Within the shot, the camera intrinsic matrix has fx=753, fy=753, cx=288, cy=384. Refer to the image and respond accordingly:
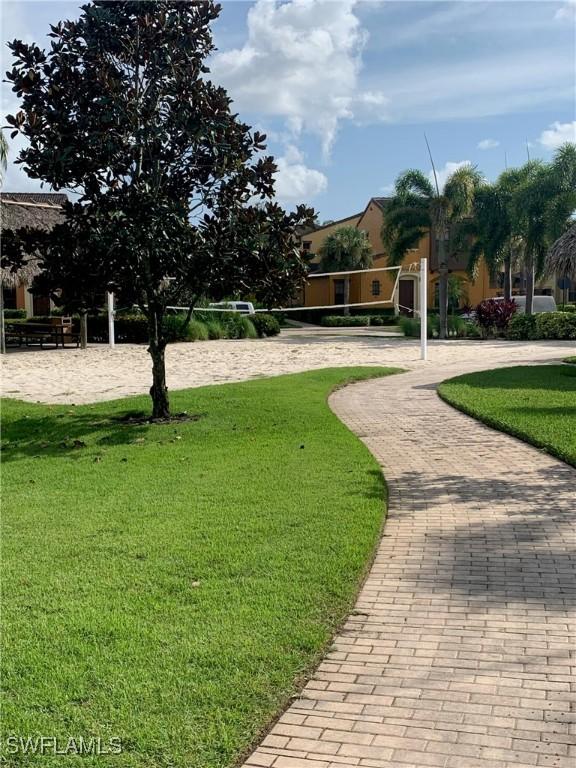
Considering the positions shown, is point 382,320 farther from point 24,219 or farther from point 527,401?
point 527,401

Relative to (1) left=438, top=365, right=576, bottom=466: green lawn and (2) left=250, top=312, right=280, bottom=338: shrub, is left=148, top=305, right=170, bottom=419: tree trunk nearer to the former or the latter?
(1) left=438, top=365, right=576, bottom=466: green lawn

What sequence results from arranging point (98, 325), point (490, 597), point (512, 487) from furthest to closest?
point (98, 325), point (512, 487), point (490, 597)

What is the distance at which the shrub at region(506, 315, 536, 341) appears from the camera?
1205 inches

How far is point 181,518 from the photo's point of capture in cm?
624

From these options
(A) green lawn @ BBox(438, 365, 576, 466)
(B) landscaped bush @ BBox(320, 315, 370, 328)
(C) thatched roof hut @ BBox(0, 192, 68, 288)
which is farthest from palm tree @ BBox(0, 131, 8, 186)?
(B) landscaped bush @ BBox(320, 315, 370, 328)

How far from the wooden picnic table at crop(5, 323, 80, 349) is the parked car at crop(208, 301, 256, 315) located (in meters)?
7.12

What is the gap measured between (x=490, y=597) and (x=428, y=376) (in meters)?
13.0

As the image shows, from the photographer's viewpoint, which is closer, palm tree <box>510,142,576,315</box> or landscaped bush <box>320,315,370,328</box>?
palm tree <box>510,142,576,315</box>

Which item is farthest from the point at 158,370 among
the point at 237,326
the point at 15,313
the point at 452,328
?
the point at 15,313

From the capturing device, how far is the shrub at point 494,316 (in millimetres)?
31047

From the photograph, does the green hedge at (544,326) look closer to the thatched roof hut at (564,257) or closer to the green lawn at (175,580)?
the thatched roof hut at (564,257)

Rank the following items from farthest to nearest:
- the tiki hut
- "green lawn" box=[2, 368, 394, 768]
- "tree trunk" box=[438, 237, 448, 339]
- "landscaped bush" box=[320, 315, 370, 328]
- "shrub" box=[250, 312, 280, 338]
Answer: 1. "landscaped bush" box=[320, 315, 370, 328]
2. "shrub" box=[250, 312, 280, 338]
3. "tree trunk" box=[438, 237, 448, 339]
4. the tiki hut
5. "green lawn" box=[2, 368, 394, 768]

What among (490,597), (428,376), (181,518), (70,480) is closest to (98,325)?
(428,376)

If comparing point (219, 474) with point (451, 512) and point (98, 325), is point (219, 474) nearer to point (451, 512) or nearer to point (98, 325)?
point (451, 512)
